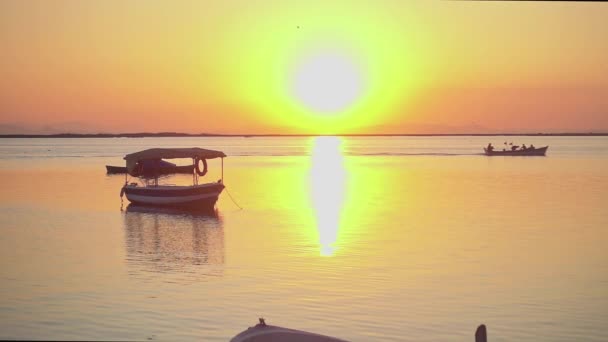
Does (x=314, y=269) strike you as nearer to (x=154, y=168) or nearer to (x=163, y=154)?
(x=163, y=154)

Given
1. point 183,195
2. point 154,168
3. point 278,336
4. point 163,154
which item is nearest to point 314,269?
point 278,336

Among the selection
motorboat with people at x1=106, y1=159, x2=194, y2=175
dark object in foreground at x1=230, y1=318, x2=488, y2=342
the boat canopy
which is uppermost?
motorboat with people at x1=106, y1=159, x2=194, y2=175

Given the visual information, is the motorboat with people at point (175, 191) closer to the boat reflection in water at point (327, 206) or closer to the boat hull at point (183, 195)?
the boat hull at point (183, 195)

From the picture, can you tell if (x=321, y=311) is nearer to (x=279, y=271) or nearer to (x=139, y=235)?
(x=279, y=271)

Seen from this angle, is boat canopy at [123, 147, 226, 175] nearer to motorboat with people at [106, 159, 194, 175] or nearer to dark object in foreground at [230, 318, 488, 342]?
motorboat with people at [106, 159, 194, 175]

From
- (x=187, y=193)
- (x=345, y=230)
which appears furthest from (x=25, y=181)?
(x=345, y=230)

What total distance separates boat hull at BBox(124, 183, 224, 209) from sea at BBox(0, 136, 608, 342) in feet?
2.18

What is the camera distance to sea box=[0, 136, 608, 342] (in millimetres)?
16047

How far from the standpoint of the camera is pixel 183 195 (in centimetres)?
4091

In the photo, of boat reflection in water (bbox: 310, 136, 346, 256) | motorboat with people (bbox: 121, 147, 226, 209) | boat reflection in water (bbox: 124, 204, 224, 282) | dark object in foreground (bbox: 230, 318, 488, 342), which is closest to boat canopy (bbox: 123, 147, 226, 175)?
motorboat with people (bbox: 121, 147, 226, 209)

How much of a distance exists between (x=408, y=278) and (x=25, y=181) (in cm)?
5328

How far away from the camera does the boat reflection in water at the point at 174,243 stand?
23016 millimetres

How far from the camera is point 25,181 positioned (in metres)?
66.1

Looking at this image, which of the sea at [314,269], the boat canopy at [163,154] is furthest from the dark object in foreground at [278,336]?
the boat canopy at [163,154]
